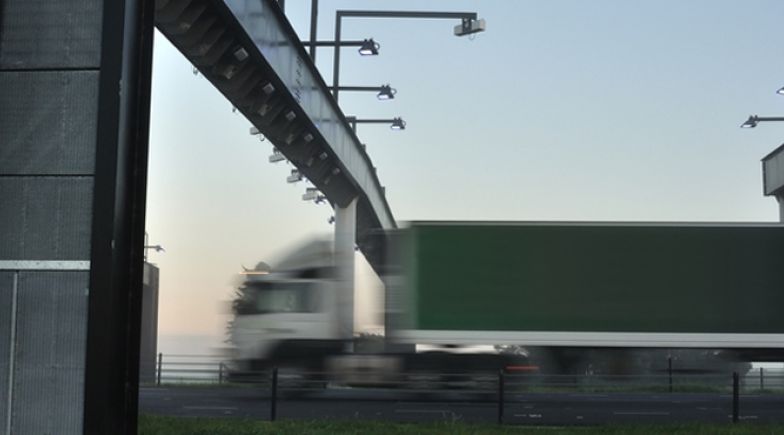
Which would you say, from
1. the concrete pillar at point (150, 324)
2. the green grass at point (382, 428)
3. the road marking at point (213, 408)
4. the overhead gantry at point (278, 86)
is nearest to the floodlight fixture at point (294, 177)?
the overhead gantry at point (278, 86)

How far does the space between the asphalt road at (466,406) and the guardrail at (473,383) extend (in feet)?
0.26

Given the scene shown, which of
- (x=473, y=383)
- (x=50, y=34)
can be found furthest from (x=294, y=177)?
(x=50, y=34)

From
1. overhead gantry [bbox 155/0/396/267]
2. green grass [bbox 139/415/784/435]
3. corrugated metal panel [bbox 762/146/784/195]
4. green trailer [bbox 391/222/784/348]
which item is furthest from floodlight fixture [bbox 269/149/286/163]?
corrugated metal panel [bbox 762/146/784/195]

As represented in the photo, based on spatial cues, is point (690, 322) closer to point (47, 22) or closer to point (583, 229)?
point (583, 229)

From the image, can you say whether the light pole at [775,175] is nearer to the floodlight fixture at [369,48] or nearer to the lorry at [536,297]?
the lorry at [536,297]

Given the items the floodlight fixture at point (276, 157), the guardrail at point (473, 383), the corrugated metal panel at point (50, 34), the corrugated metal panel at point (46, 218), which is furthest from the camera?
the floodlight fixture at point (276, 157)

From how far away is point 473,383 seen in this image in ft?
69.4

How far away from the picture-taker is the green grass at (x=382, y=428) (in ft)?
41.5

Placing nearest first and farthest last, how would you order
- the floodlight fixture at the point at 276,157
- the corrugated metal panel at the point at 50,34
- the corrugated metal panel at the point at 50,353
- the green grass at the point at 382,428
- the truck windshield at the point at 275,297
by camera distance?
1. the corrugated metal panel at the point at 50,353
2. the corrugated metal panel at the point at 50,34
3. the green grass at the point at 382,428
4. the truck windshield at the point at 275,297
5. the floodlight fixture at the point at 276,157

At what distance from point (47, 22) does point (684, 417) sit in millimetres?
12824

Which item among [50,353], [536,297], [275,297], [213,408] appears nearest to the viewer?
[50,353]

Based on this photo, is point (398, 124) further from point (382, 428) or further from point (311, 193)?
point (382, 428)

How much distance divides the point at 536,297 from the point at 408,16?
735 centimetres

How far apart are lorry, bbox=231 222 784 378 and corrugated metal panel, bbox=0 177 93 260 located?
14.3 m
